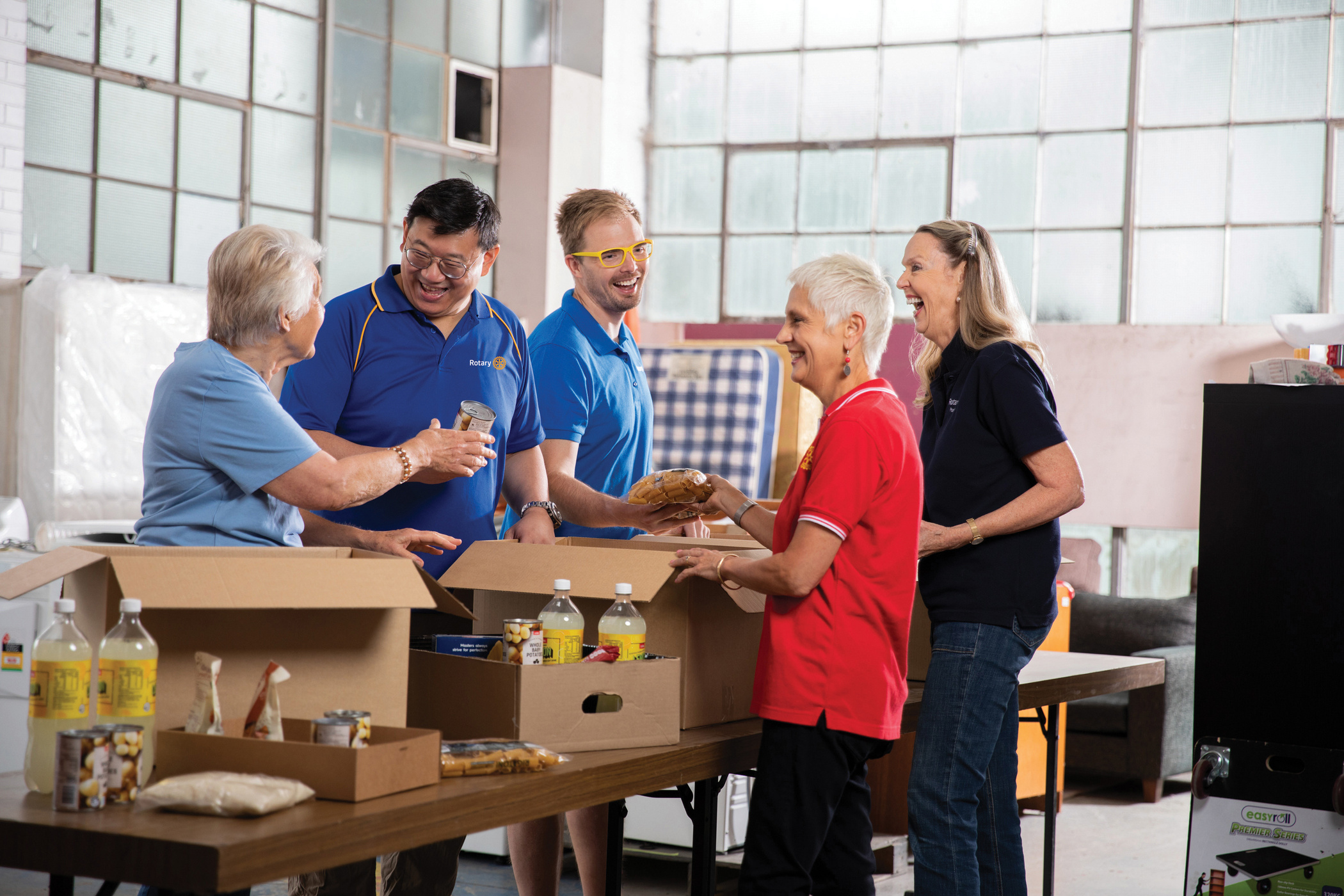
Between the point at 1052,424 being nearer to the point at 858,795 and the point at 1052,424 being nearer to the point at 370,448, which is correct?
the point at 858,795

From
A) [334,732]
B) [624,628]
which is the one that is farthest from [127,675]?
[624,628]

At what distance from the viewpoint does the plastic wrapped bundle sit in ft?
15.8

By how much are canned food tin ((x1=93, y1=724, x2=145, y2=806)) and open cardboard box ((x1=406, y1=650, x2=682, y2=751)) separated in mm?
518

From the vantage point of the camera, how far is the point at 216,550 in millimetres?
1719

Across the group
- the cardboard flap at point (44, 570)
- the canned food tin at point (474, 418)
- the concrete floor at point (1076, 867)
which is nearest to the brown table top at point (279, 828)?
the cardboard flap at point (44, 570)

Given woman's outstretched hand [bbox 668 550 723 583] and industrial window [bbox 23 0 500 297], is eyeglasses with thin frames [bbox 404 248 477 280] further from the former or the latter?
industrial window [bbox 23 0 500 297]

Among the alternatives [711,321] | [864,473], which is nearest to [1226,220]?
[711,321]

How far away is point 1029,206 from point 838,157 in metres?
1.29

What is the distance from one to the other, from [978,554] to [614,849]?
0.83 meters

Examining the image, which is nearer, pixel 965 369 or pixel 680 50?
pixel 965 369

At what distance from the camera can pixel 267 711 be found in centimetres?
154

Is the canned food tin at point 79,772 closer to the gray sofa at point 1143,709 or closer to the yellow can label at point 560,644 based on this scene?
the yellow can label at point 560,644

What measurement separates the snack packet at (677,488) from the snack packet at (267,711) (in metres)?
0.93

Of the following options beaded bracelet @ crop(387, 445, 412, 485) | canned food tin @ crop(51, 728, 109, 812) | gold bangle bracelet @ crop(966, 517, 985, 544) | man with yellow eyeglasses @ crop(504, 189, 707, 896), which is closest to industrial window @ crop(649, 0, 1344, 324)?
man with yellow eyeglasses @ crop(504, 189, 707, 896)
